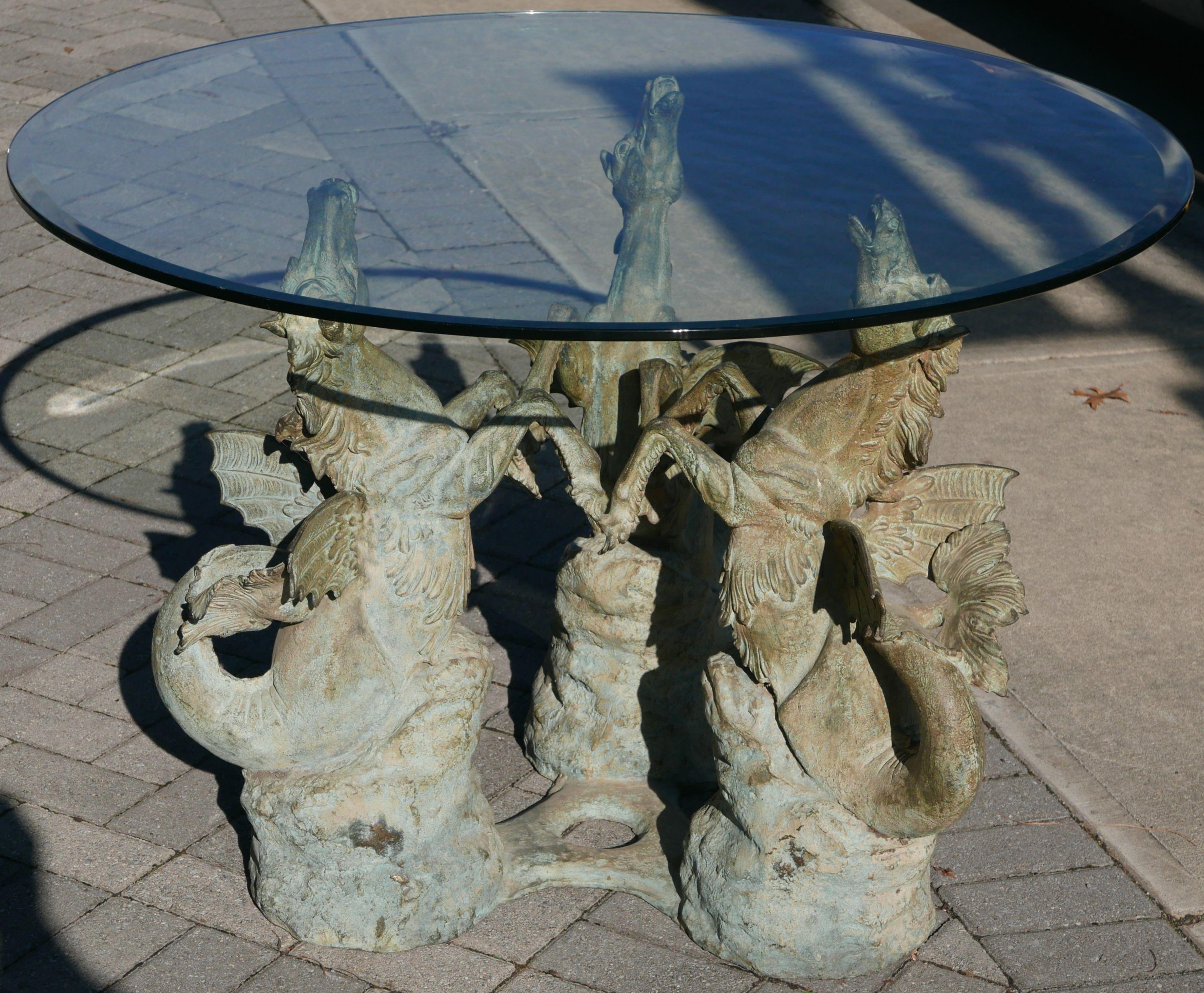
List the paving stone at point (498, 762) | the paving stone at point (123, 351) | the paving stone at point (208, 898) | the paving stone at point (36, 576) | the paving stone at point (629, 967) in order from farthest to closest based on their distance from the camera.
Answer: the paving stone at point (123, 351), the paving stone at point (36, 576), the paving stone at point (498, 762), the paving stone at point (208, 898), the paving stone at point (629, 967)

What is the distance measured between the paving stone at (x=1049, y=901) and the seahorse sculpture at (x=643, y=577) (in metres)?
0.65

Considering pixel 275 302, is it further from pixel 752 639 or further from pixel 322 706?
pixel 752 639

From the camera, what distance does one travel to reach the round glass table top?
2473 mm

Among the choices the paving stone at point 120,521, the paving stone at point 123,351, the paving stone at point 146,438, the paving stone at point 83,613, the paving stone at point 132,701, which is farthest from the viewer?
the paving stone at point 123,351

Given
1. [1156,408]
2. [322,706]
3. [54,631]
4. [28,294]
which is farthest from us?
[28,294]

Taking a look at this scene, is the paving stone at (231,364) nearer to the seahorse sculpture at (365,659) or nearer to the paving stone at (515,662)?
the paving stone at (515,662)

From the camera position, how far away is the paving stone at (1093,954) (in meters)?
2.86

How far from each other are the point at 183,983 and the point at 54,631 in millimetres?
1384

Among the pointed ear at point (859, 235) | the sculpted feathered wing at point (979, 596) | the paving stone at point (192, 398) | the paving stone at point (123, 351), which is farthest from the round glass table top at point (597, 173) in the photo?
the paving stone at point (123, 351)

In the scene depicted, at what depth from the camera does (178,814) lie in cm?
325

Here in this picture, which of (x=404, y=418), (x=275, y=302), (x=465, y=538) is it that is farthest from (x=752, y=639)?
(x=275, y=302)

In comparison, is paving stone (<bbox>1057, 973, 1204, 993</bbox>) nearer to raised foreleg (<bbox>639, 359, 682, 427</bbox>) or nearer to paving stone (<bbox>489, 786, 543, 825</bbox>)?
paving stone (<bbox>489, 786, 543, 825</bbox>)

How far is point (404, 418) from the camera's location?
280 cm

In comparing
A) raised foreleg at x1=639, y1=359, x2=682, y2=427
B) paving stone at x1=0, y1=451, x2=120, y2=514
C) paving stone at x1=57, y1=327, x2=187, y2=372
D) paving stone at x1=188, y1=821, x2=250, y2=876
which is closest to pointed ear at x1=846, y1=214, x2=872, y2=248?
raised foreleg at x1=639, y1=359, x2=682, y2=427
